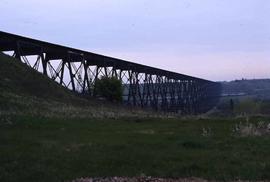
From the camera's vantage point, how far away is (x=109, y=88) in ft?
242

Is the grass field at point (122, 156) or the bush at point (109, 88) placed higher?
the bush at point (109, 88)

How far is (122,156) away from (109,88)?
2407 inches

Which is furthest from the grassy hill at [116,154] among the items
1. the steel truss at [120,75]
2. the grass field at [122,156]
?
the steel truss at [120,75]

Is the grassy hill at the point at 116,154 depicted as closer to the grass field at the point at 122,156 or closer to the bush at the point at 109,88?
the grass field at the point at 122,156

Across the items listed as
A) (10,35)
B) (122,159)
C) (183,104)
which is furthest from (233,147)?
(183,104)

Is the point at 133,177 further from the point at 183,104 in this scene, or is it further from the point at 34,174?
the point at 183,104

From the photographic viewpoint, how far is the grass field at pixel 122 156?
10328mm

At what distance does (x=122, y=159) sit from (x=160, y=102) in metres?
99.9

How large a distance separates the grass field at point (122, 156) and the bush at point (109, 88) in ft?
178

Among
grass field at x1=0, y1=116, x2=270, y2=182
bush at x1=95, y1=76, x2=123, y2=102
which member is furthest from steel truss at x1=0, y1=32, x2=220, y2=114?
grass field at x1=0, y1=116, x2=270, y2=182

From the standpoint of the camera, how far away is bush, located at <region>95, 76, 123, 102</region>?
73.3 meters

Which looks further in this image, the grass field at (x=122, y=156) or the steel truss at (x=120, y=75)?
the steel truss at (x=120, y=75)

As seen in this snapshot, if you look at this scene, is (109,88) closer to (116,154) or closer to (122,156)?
(116,154)

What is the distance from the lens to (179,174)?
1035 cm
